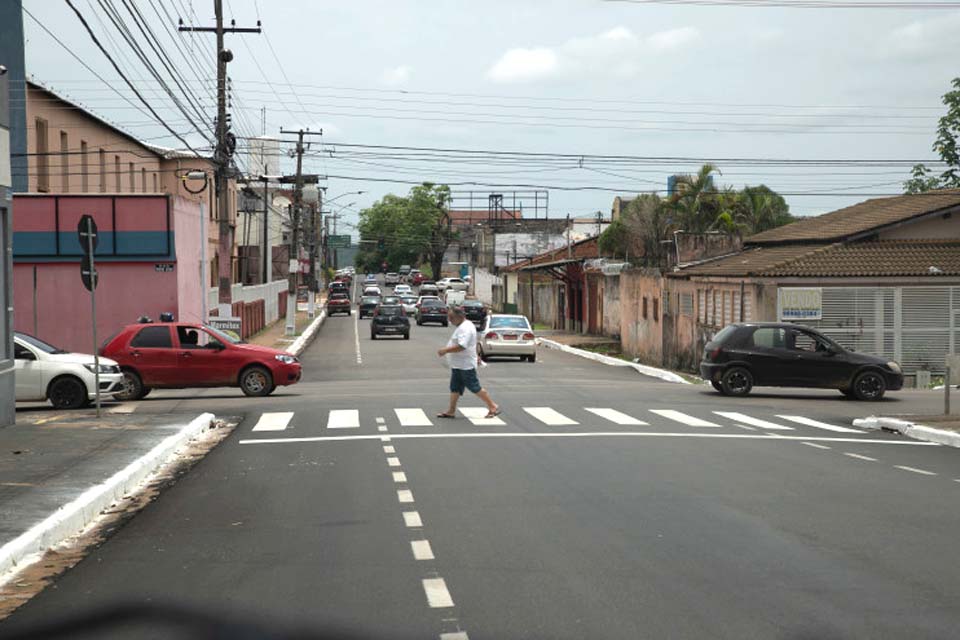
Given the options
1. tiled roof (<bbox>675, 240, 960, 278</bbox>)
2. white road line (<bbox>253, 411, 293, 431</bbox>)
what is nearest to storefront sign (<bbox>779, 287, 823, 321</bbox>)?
tiled roof (<bbox>675, 240, 960, 278</bbox>)

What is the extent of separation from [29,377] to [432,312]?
53.4 metres

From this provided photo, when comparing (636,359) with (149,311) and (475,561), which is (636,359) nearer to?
(149,311)

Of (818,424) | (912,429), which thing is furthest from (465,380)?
(912,429)

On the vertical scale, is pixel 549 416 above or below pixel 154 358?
below

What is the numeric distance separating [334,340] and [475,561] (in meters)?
48.7

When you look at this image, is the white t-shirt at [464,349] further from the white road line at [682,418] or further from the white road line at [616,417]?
the white road line at [682,418]

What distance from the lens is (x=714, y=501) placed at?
36.6 feet

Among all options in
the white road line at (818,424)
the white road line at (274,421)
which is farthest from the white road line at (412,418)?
the white road line at (818,424)

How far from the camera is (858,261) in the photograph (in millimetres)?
34156

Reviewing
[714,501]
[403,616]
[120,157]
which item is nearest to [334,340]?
[120,157]

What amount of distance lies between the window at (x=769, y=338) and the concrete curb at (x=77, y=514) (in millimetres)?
14299

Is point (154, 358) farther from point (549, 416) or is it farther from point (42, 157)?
point (42, 157)

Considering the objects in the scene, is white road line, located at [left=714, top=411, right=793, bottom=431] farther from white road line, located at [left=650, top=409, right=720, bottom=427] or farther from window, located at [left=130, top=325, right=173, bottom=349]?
window, located at [left=130, top=325, right=173, bottom=349]

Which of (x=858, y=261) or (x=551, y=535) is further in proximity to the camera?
(x=858, y=261)
